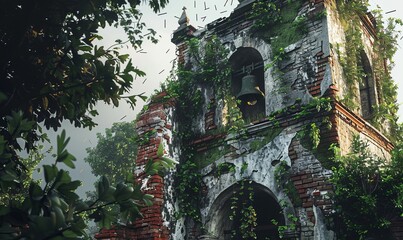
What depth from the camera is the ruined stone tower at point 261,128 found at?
605cm

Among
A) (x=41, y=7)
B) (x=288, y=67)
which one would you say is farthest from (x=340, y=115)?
(x=41, y=7)

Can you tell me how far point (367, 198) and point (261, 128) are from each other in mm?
2376

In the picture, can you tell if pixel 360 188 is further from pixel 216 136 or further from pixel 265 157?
pixel 216 136

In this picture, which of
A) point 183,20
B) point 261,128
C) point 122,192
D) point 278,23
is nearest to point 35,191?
point 122,192

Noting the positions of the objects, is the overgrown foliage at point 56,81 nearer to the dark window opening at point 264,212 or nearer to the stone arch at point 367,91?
the dark window opening at point 264,212

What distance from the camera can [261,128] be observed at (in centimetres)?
682

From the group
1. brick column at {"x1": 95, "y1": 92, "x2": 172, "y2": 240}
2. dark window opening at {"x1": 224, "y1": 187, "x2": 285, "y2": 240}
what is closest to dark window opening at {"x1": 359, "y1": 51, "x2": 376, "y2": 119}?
dark window opening at {"x1": 224, "y1": 187, "x2": 285, "y2": 240}

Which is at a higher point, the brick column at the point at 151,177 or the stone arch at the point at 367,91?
the stone arch at the point at 367,91

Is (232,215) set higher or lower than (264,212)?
lower

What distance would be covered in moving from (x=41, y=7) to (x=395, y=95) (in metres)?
8.53

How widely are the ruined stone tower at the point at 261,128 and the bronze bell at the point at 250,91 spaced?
0.9 inches

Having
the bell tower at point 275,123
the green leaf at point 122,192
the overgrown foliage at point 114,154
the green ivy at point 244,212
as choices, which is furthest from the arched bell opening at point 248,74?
the overgrown foliage at point 114,154

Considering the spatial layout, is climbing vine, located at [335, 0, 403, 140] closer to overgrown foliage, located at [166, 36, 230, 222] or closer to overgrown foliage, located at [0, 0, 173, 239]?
overgrown foliage, located at [166, 36, 230, 222]

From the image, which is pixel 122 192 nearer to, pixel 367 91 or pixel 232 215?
pixel 232 215
